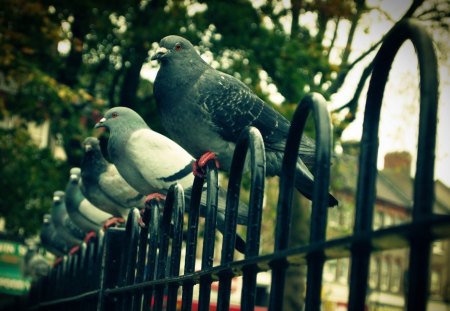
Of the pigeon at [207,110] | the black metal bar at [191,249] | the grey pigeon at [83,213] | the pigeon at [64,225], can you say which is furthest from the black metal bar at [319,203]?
the pigeon at [64,225]

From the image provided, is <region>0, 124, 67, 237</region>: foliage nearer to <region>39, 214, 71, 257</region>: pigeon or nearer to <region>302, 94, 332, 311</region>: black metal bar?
<region>39, 214, 71, 257</region>: pigeon

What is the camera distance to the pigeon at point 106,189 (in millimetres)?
5543

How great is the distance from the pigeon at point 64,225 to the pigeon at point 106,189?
724mm

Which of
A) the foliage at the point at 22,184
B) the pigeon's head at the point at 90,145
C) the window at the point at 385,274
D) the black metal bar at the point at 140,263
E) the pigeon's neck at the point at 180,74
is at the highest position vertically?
the window at the point at 385,274

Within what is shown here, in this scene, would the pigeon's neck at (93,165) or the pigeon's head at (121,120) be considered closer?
the pigeon's head at (121,120)

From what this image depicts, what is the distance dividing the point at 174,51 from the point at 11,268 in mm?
15668

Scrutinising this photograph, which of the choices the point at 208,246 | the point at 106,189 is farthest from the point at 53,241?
the point at 208,246

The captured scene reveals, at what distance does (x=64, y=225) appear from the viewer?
7.79 meters

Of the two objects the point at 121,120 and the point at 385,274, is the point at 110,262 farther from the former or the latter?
the point at 385,274

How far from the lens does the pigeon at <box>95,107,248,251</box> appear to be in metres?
4.14

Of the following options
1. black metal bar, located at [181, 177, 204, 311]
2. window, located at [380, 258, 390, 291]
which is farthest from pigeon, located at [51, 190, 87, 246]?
window, located at [380, 258, 390, 291]

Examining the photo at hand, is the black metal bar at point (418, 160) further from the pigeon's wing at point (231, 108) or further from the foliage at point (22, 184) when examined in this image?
the foliage at point (22, 184)

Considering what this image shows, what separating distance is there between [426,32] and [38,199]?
1394 cm

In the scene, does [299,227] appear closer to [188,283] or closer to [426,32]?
[188,283]
